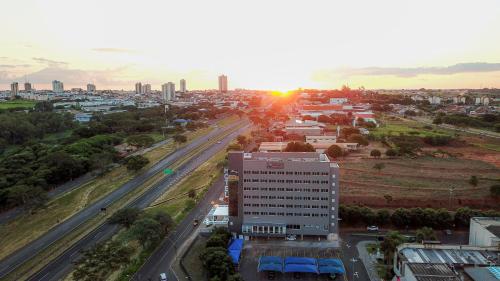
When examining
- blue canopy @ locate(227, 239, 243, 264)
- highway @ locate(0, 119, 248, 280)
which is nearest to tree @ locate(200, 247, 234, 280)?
blue canopy @ locate(227, 239, 243, 264)

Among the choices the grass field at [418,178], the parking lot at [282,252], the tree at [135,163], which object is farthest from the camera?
the tree at [135,163]

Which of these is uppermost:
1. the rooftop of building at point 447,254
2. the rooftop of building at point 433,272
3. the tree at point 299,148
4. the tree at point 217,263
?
the tree at point 299,148

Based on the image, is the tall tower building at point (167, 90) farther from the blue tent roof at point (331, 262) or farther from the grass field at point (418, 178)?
the blue tent roof at point (331, 262)

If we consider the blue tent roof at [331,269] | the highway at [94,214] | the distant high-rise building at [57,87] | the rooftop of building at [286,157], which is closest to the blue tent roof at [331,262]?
the blue tent roof at [331,269]

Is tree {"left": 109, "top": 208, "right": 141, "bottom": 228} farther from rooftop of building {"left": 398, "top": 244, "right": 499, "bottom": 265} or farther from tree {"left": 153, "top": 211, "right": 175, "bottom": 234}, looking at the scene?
rooftop of building {"left": 398, "top": 244, "right": 499, "bottom": 265}

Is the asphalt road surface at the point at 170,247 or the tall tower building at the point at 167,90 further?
the tall tower building at the point at 167,90

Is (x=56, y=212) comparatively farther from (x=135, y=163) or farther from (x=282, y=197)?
(x=282, y=197)

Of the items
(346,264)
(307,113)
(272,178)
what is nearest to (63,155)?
(272,178)
